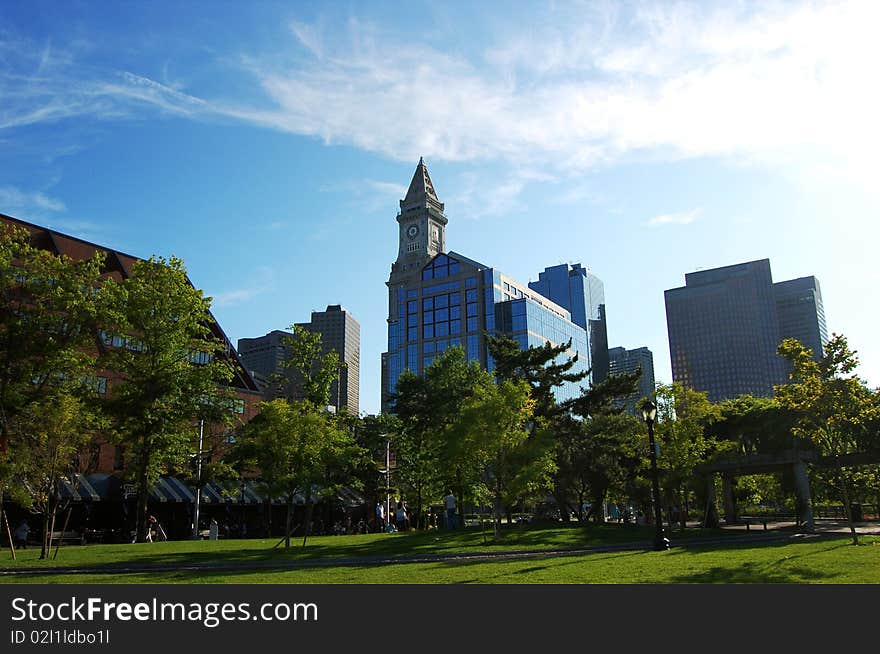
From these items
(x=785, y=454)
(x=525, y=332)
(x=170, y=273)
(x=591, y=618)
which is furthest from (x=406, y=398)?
(x=525, y=332)

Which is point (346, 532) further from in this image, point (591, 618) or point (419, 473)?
point (591, 618)

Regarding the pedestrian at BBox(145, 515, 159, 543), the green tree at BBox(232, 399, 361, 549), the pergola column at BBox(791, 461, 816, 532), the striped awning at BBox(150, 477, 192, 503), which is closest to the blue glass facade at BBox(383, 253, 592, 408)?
the striped awning at BBox(150, 477, 192, 503)

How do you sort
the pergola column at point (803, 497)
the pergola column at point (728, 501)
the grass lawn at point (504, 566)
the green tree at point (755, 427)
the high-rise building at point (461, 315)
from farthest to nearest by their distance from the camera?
the high-rise building at point (461, 315) → the pergola column at point (728, 501) → the green tree at point (755, 427) → the pergola column at point (803, 497) → the grass lawn at point (504, 566)

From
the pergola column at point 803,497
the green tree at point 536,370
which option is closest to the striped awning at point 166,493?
the green tree at point 536,370

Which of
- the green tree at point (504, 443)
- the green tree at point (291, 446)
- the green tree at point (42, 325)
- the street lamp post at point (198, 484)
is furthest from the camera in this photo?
the street lamp post at point (198, 484)

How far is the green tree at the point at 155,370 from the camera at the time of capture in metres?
32.3

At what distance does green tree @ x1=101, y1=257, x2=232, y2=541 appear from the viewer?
32.3m

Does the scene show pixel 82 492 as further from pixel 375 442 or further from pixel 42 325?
pixel 375 442

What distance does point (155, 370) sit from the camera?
32.6 metres

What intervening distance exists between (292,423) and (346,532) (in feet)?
85.3

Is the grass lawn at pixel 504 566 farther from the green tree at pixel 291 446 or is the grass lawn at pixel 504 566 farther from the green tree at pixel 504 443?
the green tree at pixel 504 443

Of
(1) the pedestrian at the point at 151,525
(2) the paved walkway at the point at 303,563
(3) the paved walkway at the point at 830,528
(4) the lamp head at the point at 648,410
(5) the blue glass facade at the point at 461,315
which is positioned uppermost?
(5) the blue glass facade at the point at 461,315

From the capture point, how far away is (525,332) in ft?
464

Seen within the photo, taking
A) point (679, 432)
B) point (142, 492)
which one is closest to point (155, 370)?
point (142, 492)
